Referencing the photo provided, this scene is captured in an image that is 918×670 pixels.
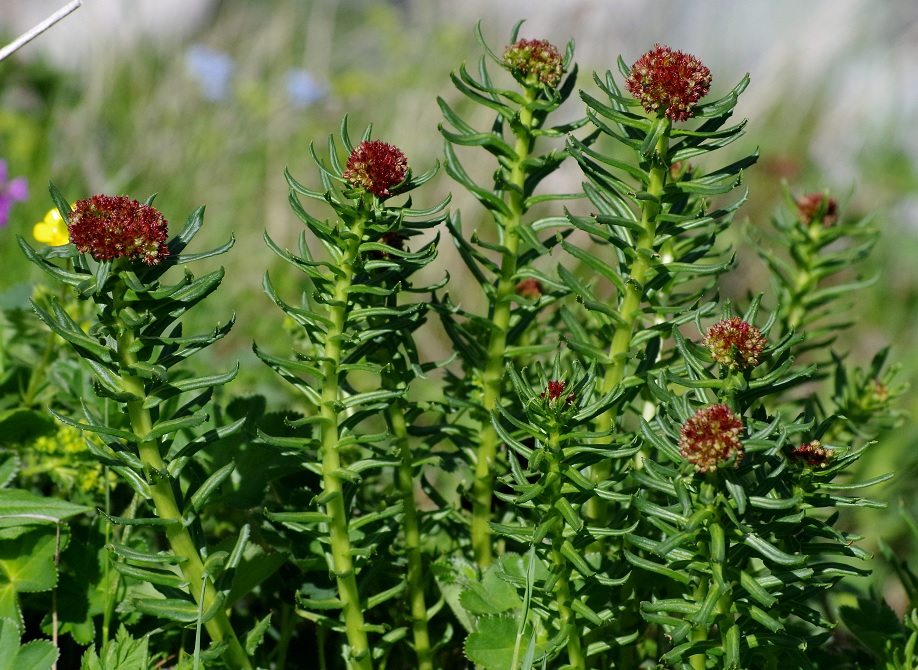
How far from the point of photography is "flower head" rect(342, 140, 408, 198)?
51.5 inches

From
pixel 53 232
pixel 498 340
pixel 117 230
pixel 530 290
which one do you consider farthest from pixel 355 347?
pixel 53 232

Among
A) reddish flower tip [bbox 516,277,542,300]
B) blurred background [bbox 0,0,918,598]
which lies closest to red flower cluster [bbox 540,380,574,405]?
reddish flower tip [bbox 516,277,542,300]

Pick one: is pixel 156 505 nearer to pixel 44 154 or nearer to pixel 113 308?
pixel 113 308

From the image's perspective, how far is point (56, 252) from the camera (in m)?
1.20

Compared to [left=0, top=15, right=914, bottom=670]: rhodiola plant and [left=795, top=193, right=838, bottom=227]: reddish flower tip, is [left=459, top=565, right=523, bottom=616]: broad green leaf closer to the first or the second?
[left=0, top=15, right=914, bottom=670]: rhodiola plant

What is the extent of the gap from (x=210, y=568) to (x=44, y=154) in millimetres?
3484

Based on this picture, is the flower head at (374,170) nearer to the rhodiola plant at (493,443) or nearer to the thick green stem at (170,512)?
the rhodiola plant at (493,443)

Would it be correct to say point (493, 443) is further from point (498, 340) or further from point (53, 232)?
point (53, 232)

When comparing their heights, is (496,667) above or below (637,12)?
below

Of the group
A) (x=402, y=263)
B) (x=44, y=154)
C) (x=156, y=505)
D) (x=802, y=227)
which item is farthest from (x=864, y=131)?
(x=156, y=505)

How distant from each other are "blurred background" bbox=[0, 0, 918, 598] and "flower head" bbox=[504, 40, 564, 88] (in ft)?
7.05

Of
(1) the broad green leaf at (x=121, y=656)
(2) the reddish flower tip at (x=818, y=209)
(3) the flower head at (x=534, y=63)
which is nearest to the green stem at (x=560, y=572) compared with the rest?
(3) the flower head at (x=534, y=63)

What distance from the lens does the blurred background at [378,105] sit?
13.6ft

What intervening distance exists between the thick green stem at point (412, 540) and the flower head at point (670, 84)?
2.15ft
